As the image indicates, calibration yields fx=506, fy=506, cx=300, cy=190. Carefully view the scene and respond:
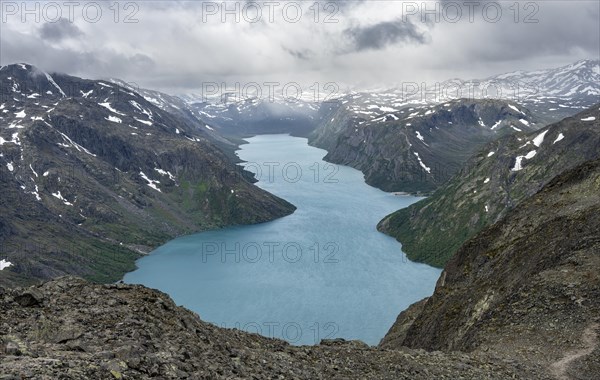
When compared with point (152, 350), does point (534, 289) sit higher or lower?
lower

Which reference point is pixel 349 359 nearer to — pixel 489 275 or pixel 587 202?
pixel 489 275

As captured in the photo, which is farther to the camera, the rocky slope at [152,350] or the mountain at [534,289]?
the mountain at [534,289]

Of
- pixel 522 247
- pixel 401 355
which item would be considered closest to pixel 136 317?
pixel 401 355

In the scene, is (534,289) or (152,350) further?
(534,289)

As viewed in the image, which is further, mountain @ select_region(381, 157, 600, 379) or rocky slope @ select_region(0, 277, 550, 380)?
mountain @ select_region(381, 157, 600, 379)
